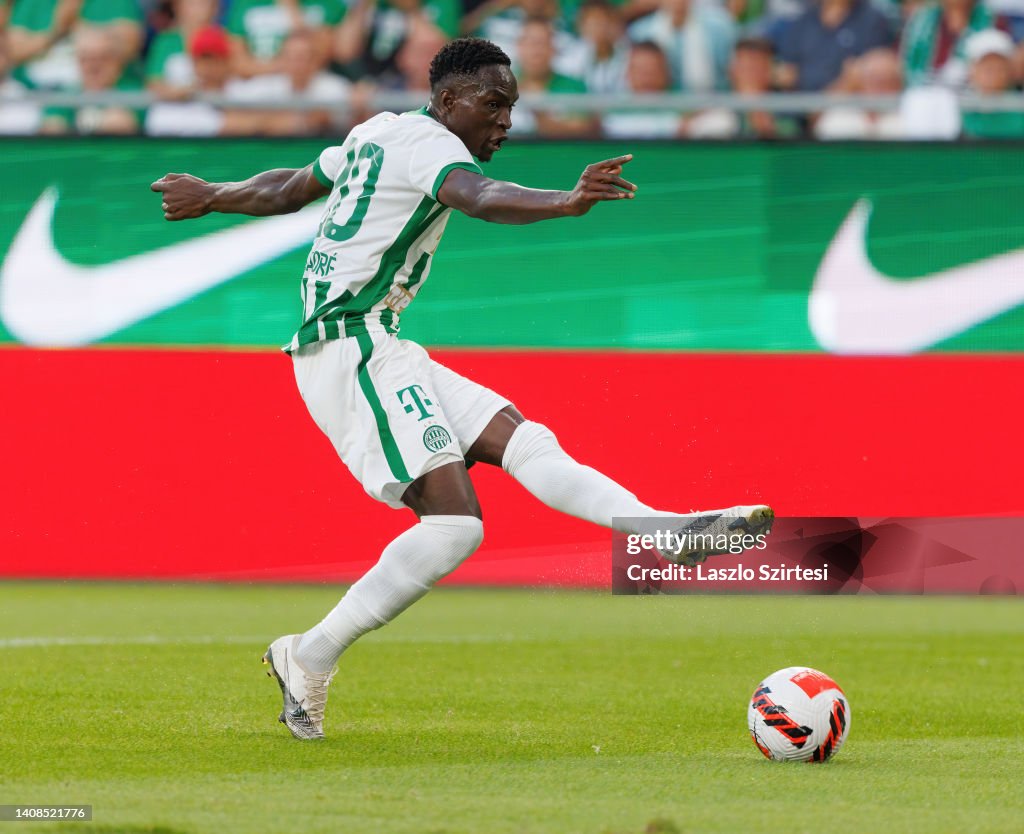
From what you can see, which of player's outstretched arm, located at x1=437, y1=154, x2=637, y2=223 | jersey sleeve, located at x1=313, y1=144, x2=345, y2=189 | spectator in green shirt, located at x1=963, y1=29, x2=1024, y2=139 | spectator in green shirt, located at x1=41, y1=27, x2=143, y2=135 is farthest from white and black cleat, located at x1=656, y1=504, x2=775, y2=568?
spectator in green shirt, located at x1=41, y1=27, x2=143, y2=135

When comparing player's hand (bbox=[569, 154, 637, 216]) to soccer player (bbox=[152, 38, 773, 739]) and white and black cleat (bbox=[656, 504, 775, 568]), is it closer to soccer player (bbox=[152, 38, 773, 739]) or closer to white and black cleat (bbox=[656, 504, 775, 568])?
soccer player (bbox=[152, 38, 773, 739])

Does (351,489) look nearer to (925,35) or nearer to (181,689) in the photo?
(181,689)

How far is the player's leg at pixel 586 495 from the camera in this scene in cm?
539

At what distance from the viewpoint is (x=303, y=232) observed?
11523 mm

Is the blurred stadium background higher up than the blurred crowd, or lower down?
lower down

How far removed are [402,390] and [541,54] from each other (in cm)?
726

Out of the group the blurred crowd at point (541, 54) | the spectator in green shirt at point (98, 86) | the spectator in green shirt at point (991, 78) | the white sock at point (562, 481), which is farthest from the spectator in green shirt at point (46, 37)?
the white sock at point (562, 481)

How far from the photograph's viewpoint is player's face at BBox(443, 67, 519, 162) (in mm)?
5875

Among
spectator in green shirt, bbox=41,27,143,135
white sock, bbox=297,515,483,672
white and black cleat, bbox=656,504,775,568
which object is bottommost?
white sock, bbox=297,515,483,672

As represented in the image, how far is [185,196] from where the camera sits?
6.66 m

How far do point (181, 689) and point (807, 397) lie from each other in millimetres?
5319

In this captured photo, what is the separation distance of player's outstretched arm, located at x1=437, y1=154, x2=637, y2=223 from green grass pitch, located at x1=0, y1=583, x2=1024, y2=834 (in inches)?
66.8

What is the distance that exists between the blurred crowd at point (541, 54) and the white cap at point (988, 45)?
0.07ft

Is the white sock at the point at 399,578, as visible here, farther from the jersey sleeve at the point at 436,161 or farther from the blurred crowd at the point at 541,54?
the blurred crowd at the point at 541,54
